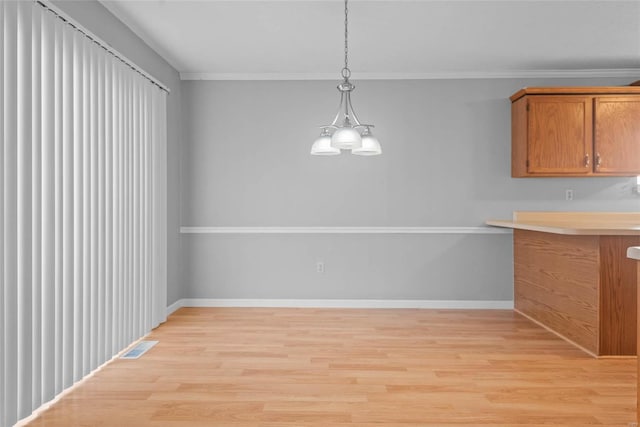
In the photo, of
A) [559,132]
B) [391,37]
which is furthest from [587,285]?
[391,37]

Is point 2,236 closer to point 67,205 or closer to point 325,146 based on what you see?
point 67,205

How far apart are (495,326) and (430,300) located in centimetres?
89

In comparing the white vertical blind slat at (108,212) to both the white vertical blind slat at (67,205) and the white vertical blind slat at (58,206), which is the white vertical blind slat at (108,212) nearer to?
the white vertical blind slat at (67,205)

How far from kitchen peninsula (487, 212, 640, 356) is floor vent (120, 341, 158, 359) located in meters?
3.12

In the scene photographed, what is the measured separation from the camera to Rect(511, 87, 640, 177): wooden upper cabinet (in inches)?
181

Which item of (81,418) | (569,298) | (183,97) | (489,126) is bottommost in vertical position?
(81,418)

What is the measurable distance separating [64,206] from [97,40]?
114 centimetres

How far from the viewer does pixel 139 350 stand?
3.55 metres

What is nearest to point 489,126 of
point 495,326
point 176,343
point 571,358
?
point 495,326

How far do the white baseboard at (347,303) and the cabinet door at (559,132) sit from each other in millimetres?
1532

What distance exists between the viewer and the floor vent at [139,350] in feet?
11.2

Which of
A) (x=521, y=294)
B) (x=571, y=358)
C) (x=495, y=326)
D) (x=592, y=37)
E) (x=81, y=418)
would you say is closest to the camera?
(x=81, y=418)

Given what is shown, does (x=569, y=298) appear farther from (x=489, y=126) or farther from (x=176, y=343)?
(x=176, y=343)

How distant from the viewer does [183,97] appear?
5082 mm
